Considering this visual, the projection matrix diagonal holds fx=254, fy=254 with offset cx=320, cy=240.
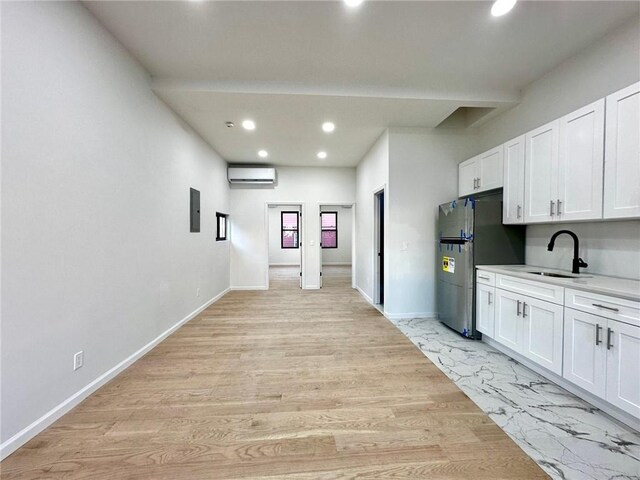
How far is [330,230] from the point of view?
1096cm

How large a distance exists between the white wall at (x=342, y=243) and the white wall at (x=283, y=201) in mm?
4674

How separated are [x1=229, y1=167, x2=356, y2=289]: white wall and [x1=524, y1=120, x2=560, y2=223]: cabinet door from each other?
12.3 feet

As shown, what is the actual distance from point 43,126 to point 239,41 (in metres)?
1.64

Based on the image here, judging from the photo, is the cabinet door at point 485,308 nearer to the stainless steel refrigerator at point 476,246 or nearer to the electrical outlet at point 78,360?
the stainless steel refrigerator at point 476,246

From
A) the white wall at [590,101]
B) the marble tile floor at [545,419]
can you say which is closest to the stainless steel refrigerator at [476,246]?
the white wall at [590,101]

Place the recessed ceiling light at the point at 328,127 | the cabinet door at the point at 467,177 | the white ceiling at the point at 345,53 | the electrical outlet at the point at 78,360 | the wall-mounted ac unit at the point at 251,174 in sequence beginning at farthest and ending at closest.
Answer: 1. the wall-mounted ac unit at the point at 251,174
2. the recessed ceiling light at the point at 328,127
3. the cabinet door at the point at 467,177
4. the white ceiling at the point at 345,53
5. the electrical outlet at the point at 78,360

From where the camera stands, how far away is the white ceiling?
201 centimetres

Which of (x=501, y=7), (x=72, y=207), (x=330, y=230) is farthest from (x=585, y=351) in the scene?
(x=330, y=230)

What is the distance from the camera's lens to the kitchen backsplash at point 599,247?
82.2 inches

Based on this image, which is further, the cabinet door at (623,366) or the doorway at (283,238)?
the doorway at (283,238)

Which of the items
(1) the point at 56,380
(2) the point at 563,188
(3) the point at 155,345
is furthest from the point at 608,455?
(3) the point at 155,345

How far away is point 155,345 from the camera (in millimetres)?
2918

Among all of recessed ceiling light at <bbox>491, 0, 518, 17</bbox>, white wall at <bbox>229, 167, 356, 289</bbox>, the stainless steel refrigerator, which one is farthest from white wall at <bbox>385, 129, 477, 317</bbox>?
white wall at <bbox>229, 167, 356, 289</bbox>

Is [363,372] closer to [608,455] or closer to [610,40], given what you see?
[608,455]
